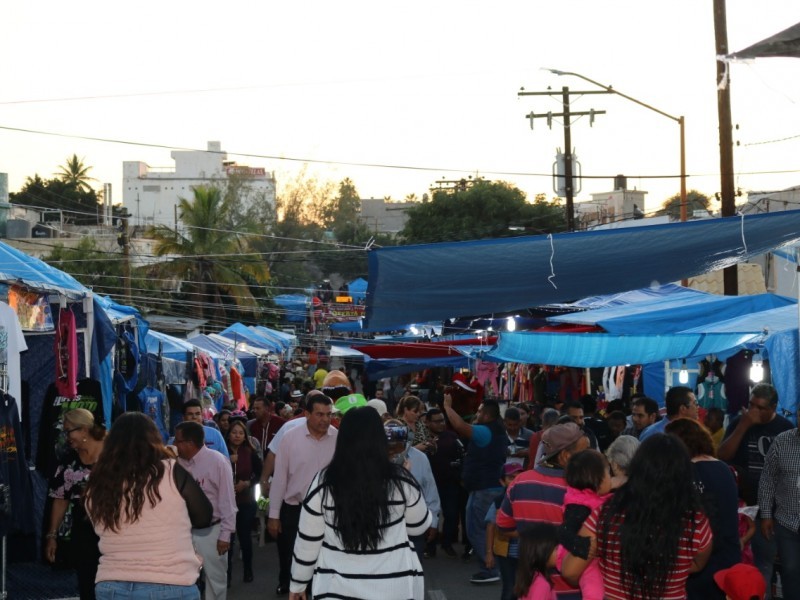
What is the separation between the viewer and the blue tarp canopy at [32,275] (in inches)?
355

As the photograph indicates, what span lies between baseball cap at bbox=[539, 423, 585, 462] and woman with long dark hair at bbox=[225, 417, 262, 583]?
587 cm

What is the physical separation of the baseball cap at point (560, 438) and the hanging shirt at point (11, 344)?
4.06 m

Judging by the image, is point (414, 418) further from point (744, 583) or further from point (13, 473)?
point (744, 583)

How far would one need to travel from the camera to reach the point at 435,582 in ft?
39.8

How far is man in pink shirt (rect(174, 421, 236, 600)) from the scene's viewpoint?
30.1 ft

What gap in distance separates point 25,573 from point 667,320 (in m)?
8.63

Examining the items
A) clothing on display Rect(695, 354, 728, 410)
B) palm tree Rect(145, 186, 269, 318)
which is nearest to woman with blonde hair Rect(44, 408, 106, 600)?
clothing on display Rect(695, 354, 728, 410)

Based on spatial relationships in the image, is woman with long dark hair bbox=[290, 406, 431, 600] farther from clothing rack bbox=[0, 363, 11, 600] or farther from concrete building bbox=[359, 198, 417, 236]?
concrete building bbox=[359, 198, 417, 236]

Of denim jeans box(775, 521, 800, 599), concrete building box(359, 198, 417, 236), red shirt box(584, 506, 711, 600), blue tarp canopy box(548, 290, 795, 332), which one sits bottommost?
denim jeans box(775, 521, 800, 599)

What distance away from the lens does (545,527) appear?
6070 millimetres

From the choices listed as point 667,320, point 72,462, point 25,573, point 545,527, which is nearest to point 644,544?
point 545,527

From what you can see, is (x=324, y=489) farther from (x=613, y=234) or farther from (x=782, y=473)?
(x=613, y=234)

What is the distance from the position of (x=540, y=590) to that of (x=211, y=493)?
12.8ft

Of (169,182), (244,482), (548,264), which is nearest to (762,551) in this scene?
(548,264)
